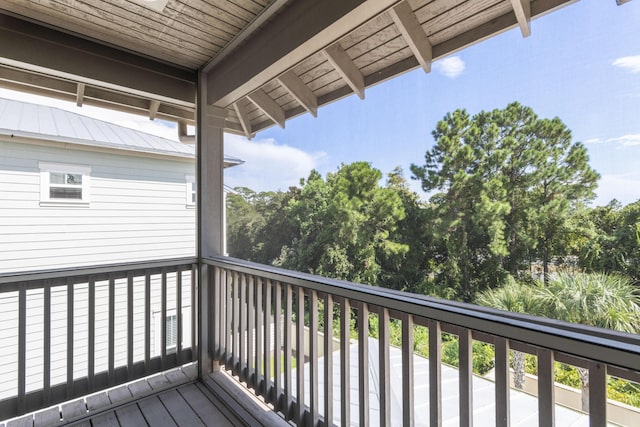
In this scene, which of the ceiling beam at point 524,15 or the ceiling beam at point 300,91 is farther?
the ceiling beam at point 300,91

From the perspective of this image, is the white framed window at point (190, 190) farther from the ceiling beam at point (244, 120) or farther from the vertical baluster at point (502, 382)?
the vertical baluster at point (502, 382)

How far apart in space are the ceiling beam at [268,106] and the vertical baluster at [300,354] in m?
1.62

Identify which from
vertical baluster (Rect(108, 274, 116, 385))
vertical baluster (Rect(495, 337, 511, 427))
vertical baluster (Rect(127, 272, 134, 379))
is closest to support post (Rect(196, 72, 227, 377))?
vertical baluster (Rect(127, 272, 134, 379))

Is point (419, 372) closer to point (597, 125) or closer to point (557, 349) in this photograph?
point (557, 349)

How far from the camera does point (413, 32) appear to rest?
172 cm

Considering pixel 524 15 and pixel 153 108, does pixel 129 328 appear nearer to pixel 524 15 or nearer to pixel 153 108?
pixel 153 108

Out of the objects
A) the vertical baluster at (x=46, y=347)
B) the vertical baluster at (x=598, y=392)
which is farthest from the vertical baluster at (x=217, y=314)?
the vertical baluster at (x=598, y=392)

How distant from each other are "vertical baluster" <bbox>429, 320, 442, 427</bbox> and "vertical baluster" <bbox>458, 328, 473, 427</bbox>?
0.29ft

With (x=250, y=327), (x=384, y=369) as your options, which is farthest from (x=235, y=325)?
(x=384, y=369)

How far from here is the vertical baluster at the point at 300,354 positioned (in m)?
→ 1.76

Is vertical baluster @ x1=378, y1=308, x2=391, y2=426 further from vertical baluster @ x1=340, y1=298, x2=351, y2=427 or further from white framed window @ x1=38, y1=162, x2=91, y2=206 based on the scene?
white framed window @ x1=38, y1=162, x2=91, y2=206

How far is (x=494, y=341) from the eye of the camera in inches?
41.3

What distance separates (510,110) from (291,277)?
134cm

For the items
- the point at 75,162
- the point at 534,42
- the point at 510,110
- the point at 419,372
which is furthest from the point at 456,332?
the point at 75,162
